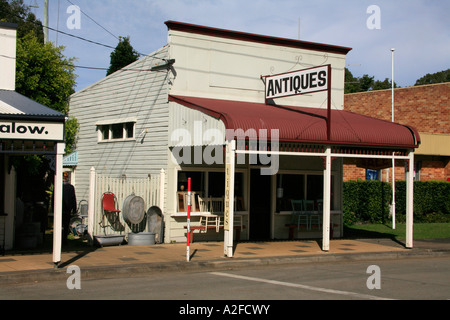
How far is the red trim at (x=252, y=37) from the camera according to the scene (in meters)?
16.0

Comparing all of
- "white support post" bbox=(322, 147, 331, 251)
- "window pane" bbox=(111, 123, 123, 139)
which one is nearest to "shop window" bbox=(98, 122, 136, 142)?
"window pane" bbox=(111, 123, 123, 139)

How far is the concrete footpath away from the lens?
10.8 metres

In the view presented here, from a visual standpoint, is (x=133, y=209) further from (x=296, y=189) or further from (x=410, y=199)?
(x=410, y=199)

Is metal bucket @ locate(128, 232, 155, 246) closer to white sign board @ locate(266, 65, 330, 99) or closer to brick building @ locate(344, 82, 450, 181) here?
white sign board @ locate(266, 65, 330, 99)

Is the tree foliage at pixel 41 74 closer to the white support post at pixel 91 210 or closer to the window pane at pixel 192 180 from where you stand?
the white support post at pixel 91 210

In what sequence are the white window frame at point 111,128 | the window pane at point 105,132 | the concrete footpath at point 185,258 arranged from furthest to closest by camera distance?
the window pane at point 105,132, the white window frame at point 111,128, the concrete footpath at point 185,258

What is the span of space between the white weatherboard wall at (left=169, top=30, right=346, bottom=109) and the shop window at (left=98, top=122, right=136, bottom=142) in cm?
259

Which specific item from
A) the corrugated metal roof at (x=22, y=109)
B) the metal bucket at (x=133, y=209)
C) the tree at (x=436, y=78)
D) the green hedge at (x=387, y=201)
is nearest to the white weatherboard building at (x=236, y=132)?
the metal bucket at (x=133, y=209)

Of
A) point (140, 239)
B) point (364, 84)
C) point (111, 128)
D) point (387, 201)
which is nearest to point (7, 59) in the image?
point (111, 128)

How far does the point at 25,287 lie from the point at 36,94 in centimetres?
887

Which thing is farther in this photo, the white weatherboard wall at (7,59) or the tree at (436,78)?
the tree at (436,78)

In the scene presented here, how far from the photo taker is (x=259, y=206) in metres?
17.5

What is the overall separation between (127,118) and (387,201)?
13.8 meters

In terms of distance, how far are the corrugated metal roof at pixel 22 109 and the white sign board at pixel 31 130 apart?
0.14 m
